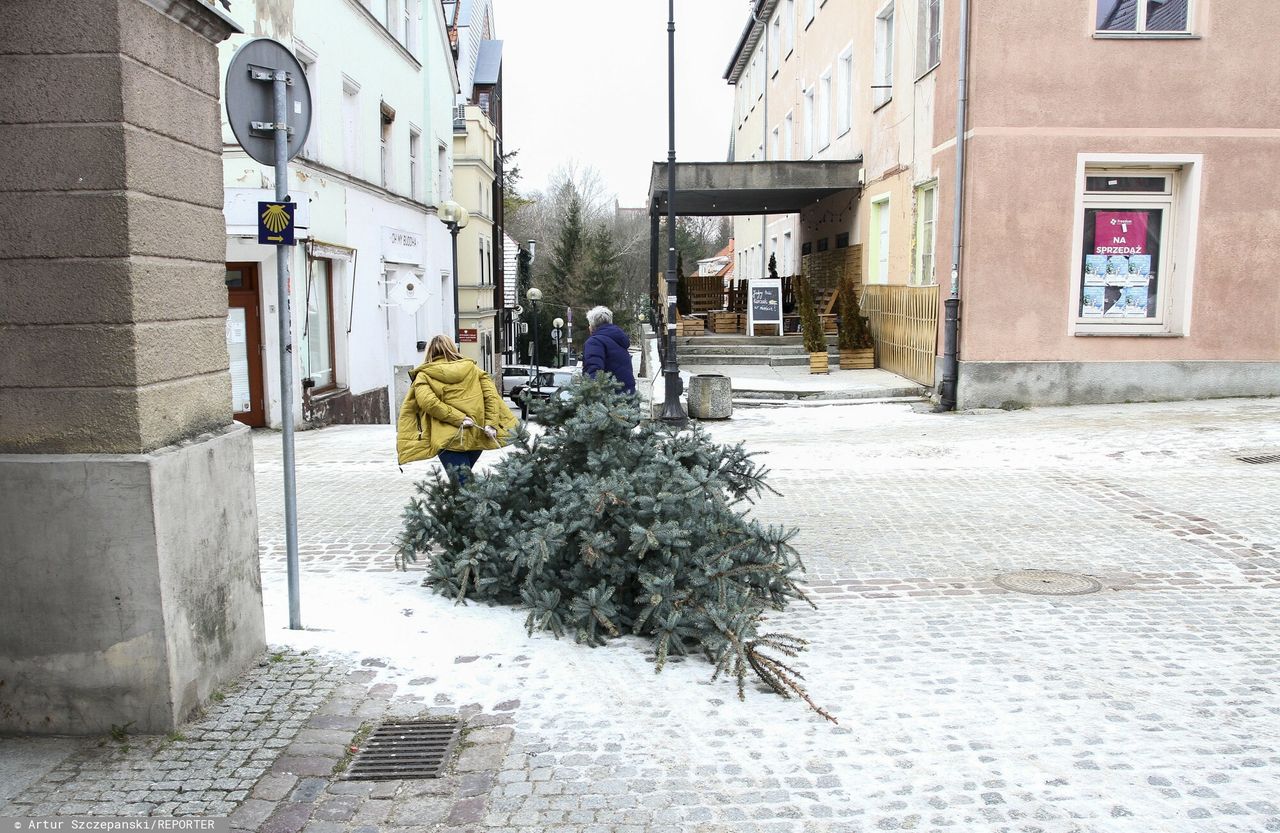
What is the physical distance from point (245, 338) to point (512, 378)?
60.6 ft

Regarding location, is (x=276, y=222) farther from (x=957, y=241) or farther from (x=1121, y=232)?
(x=1121, y=232)

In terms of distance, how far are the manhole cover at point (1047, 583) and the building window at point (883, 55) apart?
14152mm

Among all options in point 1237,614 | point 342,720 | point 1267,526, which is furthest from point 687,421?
point 342,720

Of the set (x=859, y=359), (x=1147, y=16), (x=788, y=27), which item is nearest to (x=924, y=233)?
(x=859, y=359)

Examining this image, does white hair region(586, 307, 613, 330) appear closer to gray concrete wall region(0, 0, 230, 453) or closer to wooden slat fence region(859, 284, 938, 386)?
gray concrete wall region(0, 0, 230, 453)

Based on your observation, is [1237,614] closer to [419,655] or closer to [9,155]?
[419,655]

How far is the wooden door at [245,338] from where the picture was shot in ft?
48.8

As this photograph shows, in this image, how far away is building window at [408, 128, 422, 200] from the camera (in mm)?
23156

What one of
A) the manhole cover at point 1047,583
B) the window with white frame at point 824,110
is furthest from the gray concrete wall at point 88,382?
the window with white frame at point 824,110

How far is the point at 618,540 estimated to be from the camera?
516 cm

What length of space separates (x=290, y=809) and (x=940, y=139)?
14.4 m

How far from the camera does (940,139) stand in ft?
50.9

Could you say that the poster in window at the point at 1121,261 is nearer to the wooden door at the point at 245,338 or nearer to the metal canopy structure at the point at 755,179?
the metal canopy structure at the point at 755,179

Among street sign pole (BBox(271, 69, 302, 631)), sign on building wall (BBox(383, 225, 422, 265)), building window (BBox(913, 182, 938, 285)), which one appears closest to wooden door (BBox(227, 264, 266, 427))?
sign on building wall (BBox(383, 225, 422, 265))
